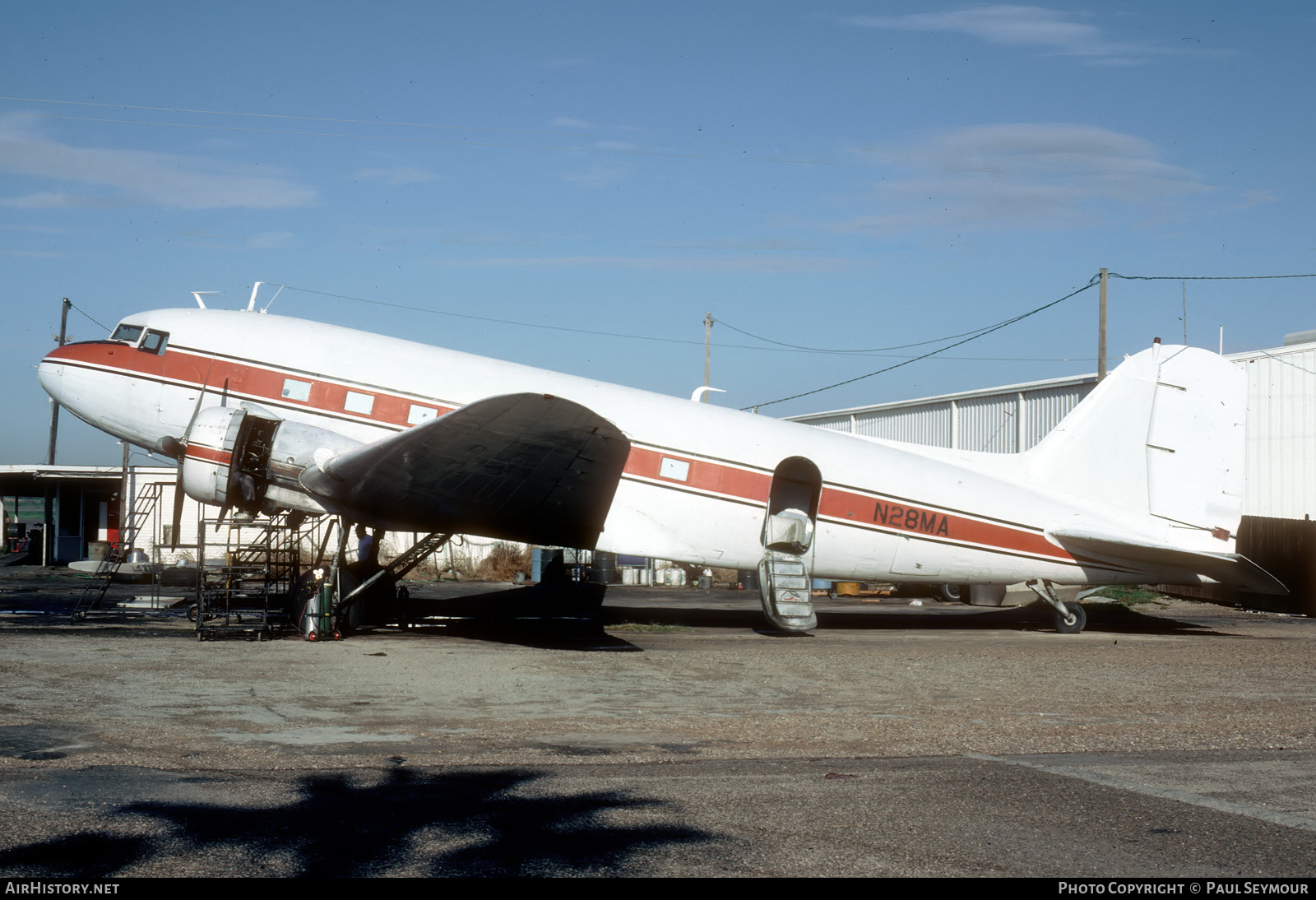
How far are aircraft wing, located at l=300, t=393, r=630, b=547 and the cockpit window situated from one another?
157 inches

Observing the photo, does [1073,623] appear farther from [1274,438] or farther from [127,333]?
[127,333]

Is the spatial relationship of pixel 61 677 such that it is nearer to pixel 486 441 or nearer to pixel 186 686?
pixel 186 686

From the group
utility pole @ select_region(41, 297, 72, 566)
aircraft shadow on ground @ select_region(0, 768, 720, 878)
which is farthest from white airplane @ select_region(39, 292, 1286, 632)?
utility pole @ select_region(41, 297, 72, 566)

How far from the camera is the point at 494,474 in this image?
13070 millimetres

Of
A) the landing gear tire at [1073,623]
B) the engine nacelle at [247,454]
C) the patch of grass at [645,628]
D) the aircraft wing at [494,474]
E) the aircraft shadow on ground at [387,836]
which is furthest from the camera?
the landing gear tire at [1073,623]

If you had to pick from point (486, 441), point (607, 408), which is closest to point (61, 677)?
point (486, 441)

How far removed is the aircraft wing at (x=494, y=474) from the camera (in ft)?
37.4

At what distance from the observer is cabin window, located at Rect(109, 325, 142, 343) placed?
14.9 m

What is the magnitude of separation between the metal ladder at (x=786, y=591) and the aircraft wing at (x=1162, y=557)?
13.6 feet

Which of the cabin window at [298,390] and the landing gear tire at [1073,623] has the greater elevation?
the cabin window at [298,390]

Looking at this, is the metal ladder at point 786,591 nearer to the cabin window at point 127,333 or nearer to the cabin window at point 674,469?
the cabin window at point 674,469

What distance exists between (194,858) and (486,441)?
7746 millimetres

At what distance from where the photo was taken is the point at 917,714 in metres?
9.02

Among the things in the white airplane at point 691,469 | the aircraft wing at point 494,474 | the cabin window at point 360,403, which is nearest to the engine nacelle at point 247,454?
the white airplane at point 691,469
